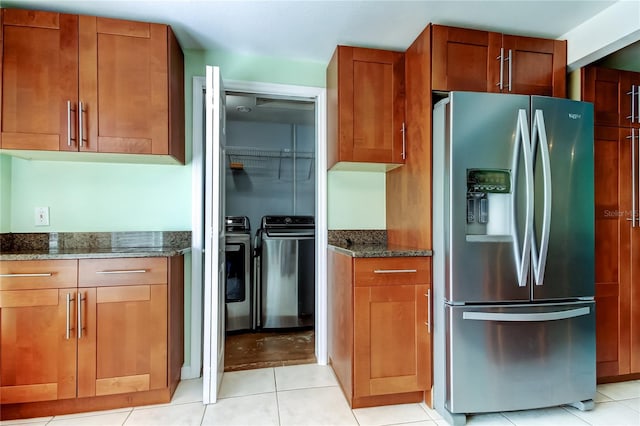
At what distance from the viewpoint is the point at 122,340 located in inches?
66.1

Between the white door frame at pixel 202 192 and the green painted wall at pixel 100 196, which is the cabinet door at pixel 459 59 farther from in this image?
the green painted wall at pixel 100 196

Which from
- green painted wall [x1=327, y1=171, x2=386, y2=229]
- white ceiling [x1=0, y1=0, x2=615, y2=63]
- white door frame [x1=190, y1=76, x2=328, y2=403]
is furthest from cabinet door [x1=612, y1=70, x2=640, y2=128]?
white door frame [x1=190, y1=76, x2=328, y2=403]

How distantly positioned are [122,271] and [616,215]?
3.09 m

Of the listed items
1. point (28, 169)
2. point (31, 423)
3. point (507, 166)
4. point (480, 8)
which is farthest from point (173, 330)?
point (480, 8)

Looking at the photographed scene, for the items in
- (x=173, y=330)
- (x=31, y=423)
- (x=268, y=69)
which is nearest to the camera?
(x=31, y=423)

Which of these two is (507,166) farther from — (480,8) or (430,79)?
(480,8)

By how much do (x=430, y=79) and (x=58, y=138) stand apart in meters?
2.18

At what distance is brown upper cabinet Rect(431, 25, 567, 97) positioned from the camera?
178 centimetres

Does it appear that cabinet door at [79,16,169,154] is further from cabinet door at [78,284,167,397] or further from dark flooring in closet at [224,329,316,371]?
dark flooring in closet at [224,329,316,371]

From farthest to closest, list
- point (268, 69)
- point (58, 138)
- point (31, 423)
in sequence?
point (268, 69) < point (58, 138) < point (31, 423)

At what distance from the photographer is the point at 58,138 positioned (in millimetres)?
1704

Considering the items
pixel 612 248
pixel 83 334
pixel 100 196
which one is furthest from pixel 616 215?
pixel 100 196

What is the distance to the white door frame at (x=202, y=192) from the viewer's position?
213 cm

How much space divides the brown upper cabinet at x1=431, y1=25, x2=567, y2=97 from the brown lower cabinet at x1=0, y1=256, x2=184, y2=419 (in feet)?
6.60
